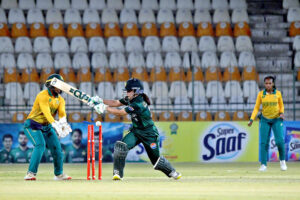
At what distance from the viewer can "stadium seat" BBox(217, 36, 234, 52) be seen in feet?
79.4

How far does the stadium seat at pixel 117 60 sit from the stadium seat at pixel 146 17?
99.9 inches

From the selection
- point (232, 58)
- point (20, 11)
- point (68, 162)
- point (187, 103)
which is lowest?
point (68, 162)

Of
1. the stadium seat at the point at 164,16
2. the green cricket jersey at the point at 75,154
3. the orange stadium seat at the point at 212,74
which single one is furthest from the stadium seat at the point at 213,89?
the green cricket jersey at the point at 75,154

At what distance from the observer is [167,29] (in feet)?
81.7

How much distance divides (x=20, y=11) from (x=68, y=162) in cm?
810

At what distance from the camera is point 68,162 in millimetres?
19750

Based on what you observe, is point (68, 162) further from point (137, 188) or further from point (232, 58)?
point (137, 188)

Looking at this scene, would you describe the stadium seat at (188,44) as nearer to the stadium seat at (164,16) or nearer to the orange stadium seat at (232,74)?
the stadium seat at (164,16)

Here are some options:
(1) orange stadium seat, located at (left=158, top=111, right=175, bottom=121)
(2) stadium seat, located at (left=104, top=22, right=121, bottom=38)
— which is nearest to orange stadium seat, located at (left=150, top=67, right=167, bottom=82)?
(1) orange stadium seat, located at (left=158, top=111, right=175, bottom=121)

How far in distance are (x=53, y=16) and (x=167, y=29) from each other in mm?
4314

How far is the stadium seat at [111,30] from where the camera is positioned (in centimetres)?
2483

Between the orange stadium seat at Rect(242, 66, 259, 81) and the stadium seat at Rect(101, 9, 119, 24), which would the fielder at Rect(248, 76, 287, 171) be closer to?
the orange stadium seat at Rect(242, 66, 259, 81)

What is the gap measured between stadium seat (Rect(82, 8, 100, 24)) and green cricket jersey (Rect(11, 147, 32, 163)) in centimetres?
734

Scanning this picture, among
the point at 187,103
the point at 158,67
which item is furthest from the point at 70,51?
the point at 187,103
